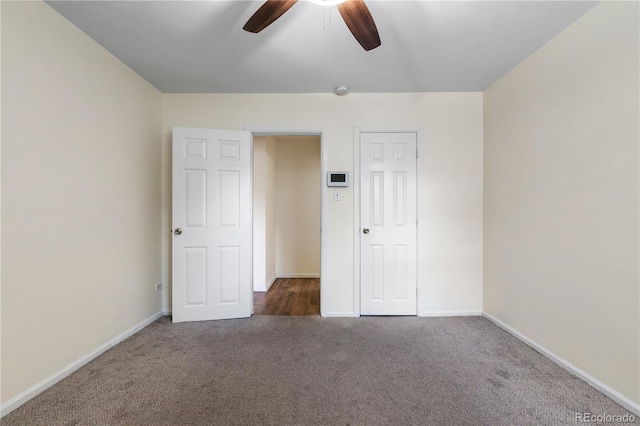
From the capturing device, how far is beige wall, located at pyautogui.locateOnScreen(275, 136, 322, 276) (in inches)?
182

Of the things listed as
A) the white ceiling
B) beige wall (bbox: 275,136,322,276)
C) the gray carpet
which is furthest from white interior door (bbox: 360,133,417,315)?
beige wall (bbox: 275,136,322,276)

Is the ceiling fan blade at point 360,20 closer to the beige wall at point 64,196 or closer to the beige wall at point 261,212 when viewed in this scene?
the beige wall at point 64,196

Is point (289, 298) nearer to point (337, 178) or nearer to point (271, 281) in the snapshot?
point (271, 281)

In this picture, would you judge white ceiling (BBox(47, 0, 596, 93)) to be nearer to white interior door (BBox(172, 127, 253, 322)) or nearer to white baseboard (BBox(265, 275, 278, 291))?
white interior door (BBox(172, 127, 253, 322))

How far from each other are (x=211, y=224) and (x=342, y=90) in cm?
201

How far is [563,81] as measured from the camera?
1.89 m

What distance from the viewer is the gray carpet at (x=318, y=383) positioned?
56.4 inches

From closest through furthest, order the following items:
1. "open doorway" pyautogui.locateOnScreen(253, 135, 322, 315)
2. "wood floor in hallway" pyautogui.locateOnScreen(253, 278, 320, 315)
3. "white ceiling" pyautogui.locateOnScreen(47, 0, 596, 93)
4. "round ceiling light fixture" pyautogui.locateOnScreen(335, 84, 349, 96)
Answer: "white ceiling" pyautogui.locateOnScreen(47, 0, 596, 93) → "round ceiling light fixture" pyautogui.locateOnScreen(335, 84, 349, 96) → "wood floor in hallway" pyautogui.locateOnScreen(253, 278, 320, 315) → "open doorway" pyautogui.locateOnScreen(253, 135, 322, 315)

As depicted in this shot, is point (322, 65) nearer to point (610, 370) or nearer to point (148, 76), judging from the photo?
point (148, 76)

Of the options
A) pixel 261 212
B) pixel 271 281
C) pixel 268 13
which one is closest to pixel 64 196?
pixel 268 13

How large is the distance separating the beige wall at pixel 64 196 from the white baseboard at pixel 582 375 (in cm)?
359

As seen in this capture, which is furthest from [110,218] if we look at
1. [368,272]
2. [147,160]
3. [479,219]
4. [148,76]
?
[479,219]

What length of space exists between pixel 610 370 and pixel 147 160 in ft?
13.4

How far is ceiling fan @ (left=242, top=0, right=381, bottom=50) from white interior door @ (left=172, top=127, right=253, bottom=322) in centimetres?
148
